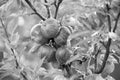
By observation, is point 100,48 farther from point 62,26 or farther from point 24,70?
Result: point 24,70

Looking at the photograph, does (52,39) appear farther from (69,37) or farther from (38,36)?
(69,37)

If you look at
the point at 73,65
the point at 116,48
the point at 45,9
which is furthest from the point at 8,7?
the point at 116,48

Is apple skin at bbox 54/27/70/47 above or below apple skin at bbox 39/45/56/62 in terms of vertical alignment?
above

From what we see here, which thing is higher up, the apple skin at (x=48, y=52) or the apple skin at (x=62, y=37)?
the apple skin at (x=62, y=37)

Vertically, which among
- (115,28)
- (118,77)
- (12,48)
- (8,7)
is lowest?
(118,77)

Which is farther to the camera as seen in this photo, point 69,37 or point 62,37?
point 62,37

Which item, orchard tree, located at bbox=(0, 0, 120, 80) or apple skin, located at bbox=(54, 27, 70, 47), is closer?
orchard tree, located at bbox=(0, 0, 120, 80)

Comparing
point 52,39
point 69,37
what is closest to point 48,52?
point 52,39

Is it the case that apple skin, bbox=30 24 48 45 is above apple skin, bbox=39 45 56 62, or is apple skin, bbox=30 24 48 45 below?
above
